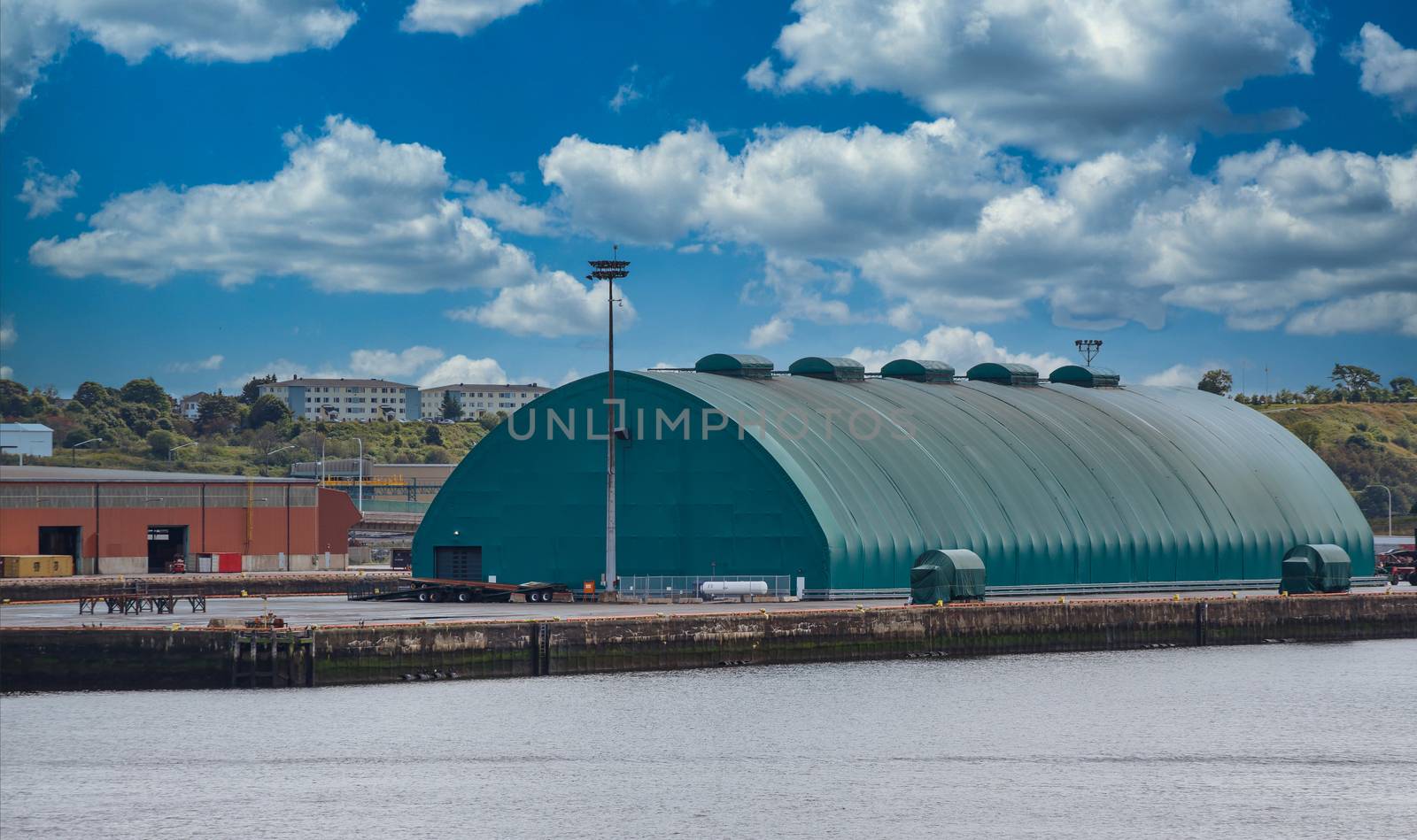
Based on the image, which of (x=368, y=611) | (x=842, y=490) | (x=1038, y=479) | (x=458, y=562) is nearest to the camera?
(x=368, y=611)

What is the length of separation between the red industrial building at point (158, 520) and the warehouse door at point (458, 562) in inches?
1168

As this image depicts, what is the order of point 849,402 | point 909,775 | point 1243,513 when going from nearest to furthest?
point 909,775 → point 849,402 → point 1243,513

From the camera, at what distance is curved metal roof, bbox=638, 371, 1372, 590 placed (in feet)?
268

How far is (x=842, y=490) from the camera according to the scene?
8075 centimetres

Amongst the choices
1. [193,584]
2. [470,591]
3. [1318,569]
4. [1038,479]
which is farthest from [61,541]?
[1318,569]

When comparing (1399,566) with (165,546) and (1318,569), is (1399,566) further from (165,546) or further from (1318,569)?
(165,546)

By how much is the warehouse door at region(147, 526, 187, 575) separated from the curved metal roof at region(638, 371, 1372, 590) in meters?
39.9

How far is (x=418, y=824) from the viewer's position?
41844 millimetres

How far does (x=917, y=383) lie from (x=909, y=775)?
55.8 meters

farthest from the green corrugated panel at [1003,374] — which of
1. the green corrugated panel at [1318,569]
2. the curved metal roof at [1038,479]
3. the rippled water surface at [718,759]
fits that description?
the rippled water surface at [718,759]

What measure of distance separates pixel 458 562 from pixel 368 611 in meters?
14.7

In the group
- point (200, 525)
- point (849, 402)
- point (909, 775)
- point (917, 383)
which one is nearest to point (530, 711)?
point (909, 775)

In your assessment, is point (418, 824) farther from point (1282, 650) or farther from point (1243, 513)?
point (1243, 513)

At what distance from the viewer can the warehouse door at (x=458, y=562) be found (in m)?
86.4
